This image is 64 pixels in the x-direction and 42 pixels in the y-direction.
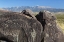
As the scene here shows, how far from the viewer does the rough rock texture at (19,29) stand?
17.2 m

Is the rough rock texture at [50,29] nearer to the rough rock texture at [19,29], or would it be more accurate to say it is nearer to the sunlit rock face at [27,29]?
the sunlit rock face at [27,29]

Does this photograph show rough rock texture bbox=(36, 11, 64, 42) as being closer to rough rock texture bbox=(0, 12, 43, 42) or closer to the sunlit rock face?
the sunlit rock face

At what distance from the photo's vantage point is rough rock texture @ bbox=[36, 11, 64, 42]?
60.9 ft

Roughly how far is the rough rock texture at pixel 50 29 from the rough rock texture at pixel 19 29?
0.80 metres

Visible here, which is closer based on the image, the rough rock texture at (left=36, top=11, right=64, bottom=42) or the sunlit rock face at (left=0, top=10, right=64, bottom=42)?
the sunlit rock face at (left=0, top=10, right=64, bottom=42)

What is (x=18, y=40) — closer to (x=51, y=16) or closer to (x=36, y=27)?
(x=36, y=27)

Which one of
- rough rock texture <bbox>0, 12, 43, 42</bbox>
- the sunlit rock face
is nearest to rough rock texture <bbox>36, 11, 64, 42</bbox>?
the sunlit rock face

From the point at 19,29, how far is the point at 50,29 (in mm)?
3156

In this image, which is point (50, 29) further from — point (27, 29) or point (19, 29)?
point (19, 29)

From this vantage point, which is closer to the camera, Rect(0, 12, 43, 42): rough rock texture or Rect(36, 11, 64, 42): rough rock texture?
Rect(0, 12, 43, 42): rough rock texture

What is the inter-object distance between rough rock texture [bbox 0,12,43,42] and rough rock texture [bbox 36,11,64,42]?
80 centimetres

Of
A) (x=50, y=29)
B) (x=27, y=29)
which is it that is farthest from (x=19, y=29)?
(x=50, y=29)

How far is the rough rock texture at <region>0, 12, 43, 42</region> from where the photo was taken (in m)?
17.2

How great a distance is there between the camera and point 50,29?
18.8m
